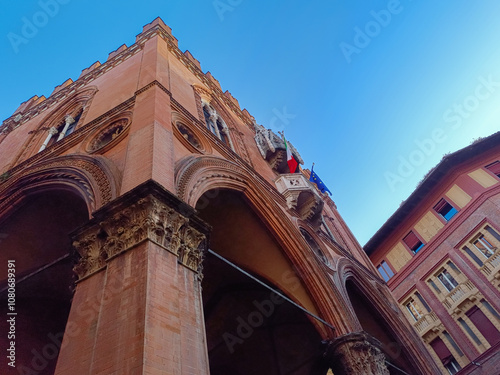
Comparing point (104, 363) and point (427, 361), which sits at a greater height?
point (427, 361)

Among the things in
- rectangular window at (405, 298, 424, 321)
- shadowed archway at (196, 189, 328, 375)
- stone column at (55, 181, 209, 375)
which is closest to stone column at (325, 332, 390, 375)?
shadowed archway at (196, 189, 328, 375)

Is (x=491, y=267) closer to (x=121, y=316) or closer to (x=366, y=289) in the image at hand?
(x=366, y=289)

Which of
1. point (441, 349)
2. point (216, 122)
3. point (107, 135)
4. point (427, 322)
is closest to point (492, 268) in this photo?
point (427, 322)

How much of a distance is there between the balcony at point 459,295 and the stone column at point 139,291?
1647cm

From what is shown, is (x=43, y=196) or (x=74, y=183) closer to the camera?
(x=74, y=183)

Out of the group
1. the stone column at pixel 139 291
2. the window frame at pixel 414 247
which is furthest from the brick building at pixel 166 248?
the window frame at pixel 414 247

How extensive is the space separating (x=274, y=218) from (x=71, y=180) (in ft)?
14.3

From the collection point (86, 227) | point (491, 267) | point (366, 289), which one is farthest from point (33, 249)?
point (491, 267)

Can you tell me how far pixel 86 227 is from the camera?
5590 mm

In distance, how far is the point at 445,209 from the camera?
70.5 ft

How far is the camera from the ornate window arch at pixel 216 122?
498 inches

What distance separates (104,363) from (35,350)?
6994 mm

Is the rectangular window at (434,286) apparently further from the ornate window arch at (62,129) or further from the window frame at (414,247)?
the ornate window arch at (62,129)

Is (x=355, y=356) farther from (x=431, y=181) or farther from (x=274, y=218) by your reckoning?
(x=431, y=181)
